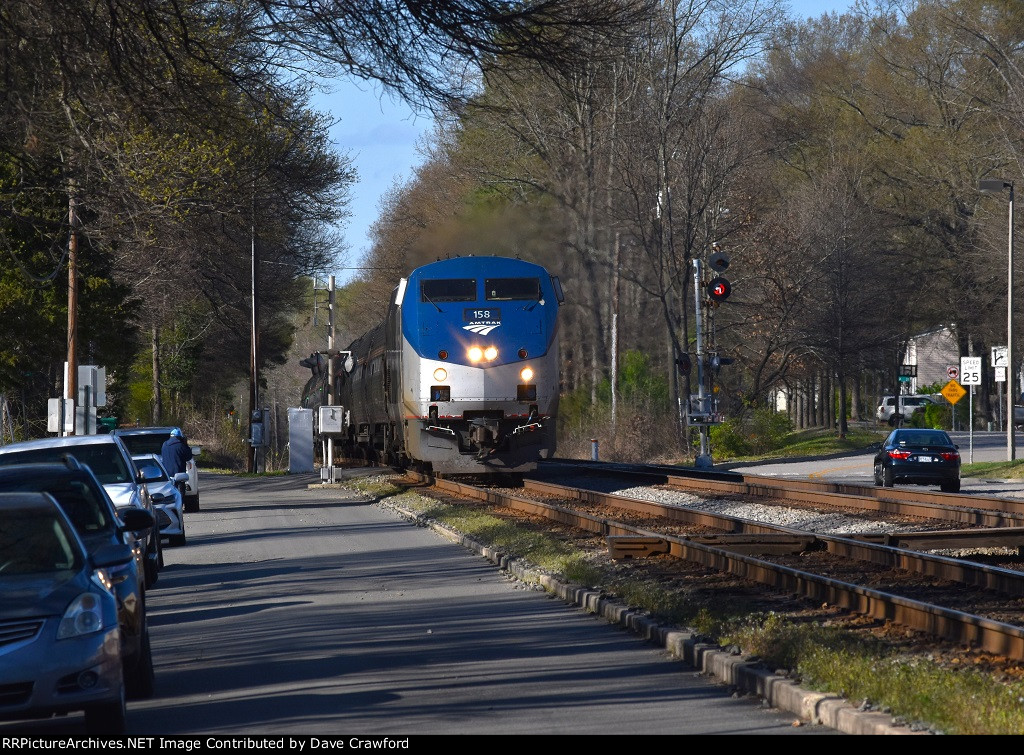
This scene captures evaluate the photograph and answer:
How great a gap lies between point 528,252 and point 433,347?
15.0m

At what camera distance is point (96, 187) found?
56.4 feet

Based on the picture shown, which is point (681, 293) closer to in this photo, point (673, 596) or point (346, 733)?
point (673, 596)

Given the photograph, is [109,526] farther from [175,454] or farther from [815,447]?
[815,447]

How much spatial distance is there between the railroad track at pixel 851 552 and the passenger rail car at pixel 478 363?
44.3 inches

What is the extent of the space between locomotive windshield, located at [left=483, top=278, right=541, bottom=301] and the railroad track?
3810 mm

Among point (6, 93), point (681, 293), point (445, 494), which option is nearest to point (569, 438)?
point (681, 293)

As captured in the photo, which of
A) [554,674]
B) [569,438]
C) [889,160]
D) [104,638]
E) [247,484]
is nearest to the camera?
[104,638]

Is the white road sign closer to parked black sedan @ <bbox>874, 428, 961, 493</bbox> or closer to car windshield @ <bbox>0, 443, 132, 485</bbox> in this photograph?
parked black sedan @ <bbox>874, 428, 961, 493</bbox>

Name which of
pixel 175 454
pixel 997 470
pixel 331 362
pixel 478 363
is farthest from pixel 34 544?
pixel 997 470

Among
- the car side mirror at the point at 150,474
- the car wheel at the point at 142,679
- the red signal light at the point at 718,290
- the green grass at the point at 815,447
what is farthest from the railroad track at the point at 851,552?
the green grass at the point at 815,447

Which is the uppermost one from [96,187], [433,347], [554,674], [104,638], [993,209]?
[993,209]

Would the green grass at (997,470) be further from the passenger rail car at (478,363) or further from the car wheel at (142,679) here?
the car wheel at (142,679)

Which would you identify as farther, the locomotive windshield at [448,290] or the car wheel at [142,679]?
the locomotive windshield at [448,290]

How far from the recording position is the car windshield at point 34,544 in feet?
25.7
